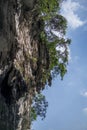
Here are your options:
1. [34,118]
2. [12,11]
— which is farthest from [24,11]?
[34,118]

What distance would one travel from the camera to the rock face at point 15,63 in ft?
90.9

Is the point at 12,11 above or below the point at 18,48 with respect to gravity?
above

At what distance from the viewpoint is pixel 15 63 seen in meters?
28.2

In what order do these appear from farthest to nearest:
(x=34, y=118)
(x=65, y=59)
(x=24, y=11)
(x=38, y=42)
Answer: (x=34, y=118) < (x=65, y=59) < (x=38, y=42) < (x=24, y=11)

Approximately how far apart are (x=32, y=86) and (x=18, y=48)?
3310 millimetres

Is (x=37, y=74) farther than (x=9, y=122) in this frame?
Yes

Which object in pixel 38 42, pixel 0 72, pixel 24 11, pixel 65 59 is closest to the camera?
pixel 0 72

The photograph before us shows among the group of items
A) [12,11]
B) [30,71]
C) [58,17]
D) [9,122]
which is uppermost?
[58,17]

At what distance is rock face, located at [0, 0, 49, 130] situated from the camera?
90.9ft

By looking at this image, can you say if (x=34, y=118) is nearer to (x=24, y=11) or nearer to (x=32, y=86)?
(x=32, y=86)

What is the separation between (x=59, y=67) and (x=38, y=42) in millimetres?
3864

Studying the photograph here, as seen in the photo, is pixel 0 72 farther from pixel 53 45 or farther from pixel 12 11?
pixel 53 45

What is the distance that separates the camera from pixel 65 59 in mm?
34531

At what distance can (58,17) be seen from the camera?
33.5m
